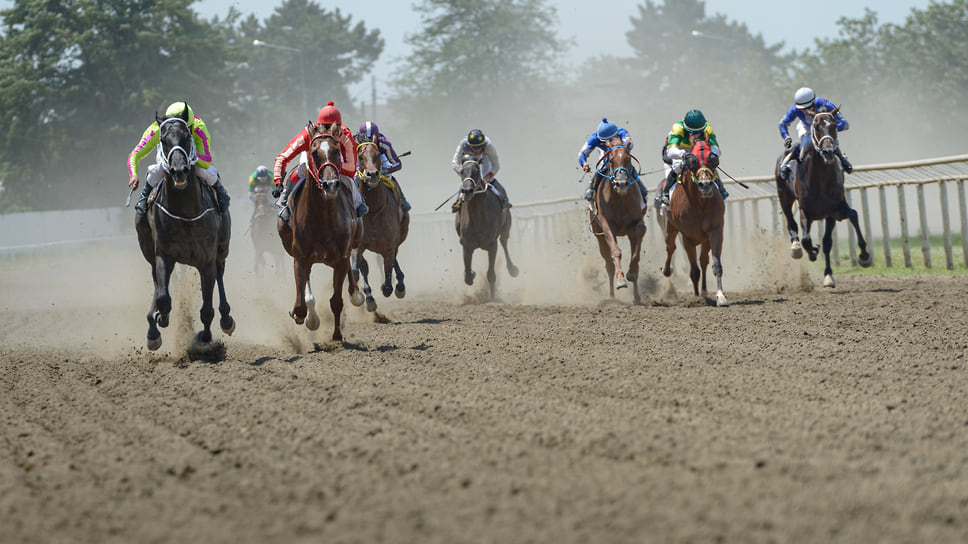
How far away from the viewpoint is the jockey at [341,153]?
948 cm

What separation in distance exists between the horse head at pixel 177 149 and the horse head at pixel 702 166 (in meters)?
6.02

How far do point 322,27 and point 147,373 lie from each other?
2706 inches

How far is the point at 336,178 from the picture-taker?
8945mm

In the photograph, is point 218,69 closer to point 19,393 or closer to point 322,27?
point 322,27

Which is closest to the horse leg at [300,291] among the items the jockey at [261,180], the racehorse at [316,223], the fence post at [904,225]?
the racehorse at [316,223]

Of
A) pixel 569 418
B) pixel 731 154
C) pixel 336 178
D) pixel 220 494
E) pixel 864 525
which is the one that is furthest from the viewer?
pixel 731 154

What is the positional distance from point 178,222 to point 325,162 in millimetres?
1462

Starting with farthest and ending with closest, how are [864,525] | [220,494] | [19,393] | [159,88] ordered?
[159,88] → [19,393] → [220,494] → [864,525]

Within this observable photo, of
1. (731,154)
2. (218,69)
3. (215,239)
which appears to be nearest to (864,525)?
(215,239)

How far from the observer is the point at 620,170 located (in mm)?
12672

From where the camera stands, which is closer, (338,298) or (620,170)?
(338,298)

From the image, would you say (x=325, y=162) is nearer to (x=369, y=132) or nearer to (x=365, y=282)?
(x=369, y=132)

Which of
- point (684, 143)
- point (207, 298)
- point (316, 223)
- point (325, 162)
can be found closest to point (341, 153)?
point (325, 162)

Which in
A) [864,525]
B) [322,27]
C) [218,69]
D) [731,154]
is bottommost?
[864,525]
